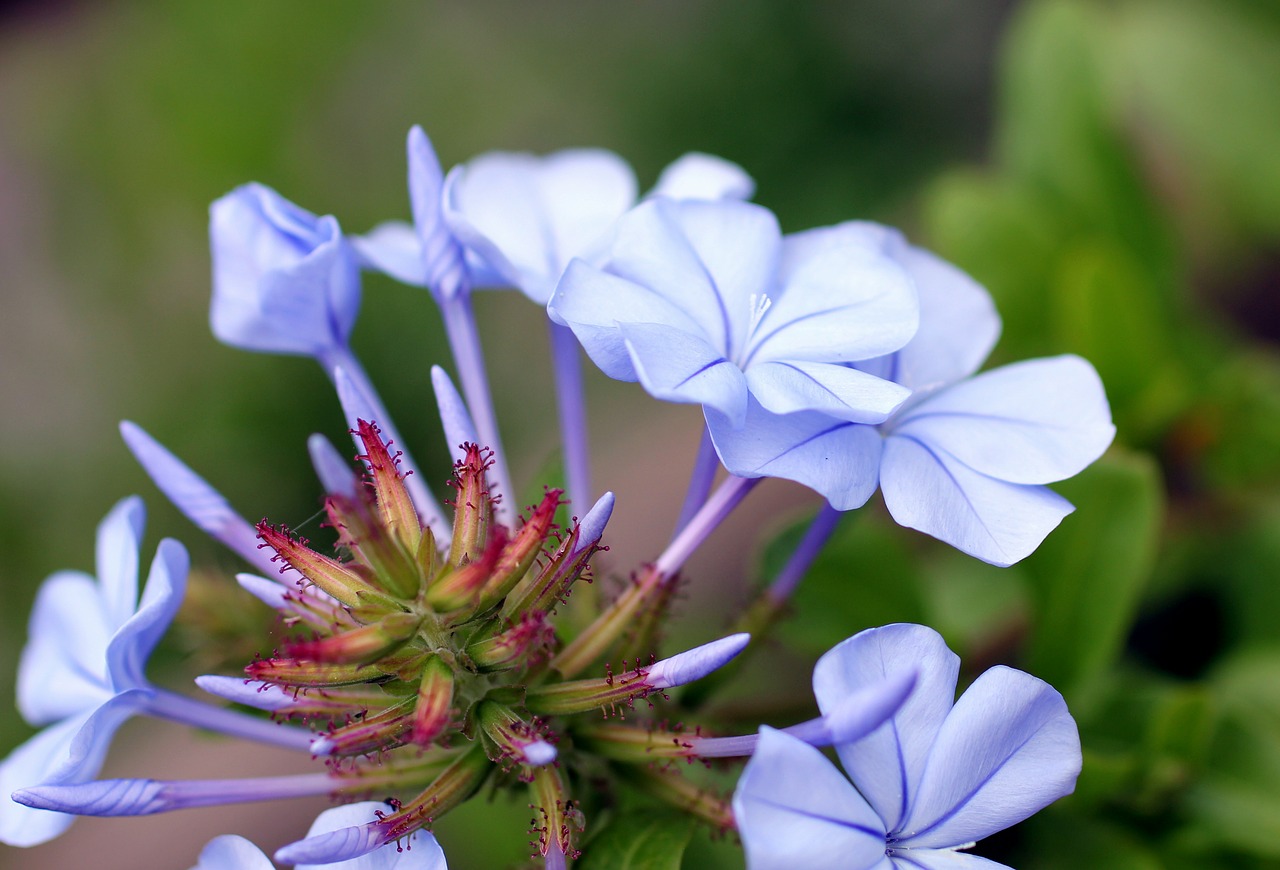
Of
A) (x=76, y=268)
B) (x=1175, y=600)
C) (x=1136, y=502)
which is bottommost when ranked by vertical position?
(x=1175, y=600)

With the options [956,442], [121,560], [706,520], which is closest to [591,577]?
[706,520]

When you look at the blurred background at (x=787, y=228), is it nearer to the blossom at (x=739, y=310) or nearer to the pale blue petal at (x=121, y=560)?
the pale blue petal at (x=121, y=560)

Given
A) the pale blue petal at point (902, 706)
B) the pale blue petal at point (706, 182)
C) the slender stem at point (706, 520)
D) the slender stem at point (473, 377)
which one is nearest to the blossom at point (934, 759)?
the pale blue petal at point (902, 706)

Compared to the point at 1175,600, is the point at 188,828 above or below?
below

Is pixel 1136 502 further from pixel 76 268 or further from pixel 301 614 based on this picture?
pixel 76 268

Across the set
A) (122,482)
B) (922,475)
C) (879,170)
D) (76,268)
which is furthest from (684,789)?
(76,268)

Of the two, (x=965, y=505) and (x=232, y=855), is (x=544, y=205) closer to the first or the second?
(x=965, y=505)

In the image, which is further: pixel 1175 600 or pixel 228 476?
pixel 228 476
